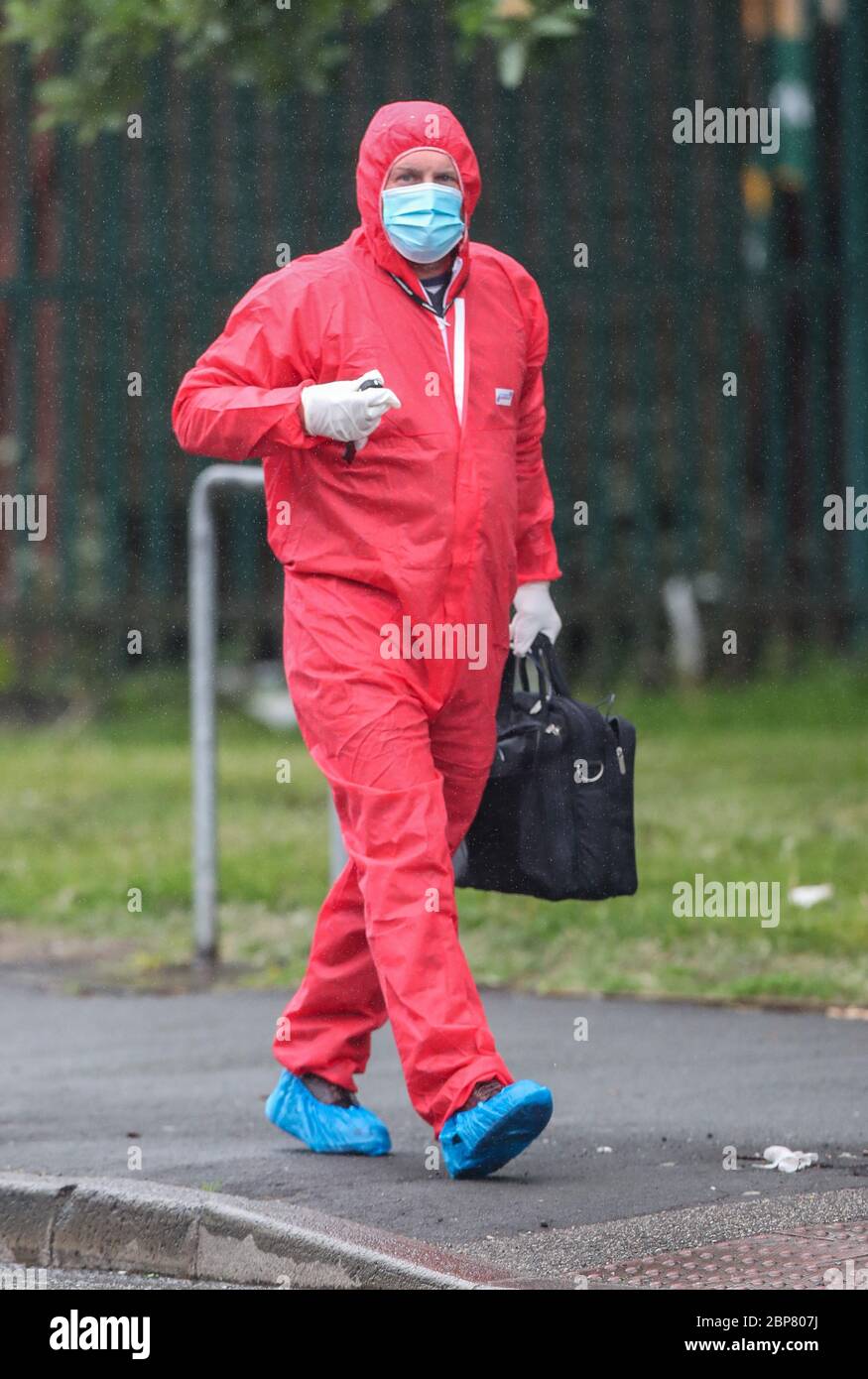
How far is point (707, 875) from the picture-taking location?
7.86 meters

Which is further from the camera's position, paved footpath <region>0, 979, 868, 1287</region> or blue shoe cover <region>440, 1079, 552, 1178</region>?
blue shoe cover <region>440, 1079, 552, 1178</region>

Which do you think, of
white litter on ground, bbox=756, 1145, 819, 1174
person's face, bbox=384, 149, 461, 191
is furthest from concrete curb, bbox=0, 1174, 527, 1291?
person's face, bbox=384, 149, 461, 191

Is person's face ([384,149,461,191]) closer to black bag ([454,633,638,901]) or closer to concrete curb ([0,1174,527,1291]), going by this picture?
black bag ([454,633,638,901])

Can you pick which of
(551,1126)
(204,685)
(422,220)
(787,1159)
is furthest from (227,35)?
(787,1159)

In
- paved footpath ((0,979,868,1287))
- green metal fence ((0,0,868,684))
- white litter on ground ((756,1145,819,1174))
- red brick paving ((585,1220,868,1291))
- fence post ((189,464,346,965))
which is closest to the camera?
red brick paving ((585,1220,868,1291))

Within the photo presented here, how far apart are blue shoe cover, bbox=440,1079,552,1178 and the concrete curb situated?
0.39 meters

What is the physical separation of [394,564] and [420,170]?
0.84m

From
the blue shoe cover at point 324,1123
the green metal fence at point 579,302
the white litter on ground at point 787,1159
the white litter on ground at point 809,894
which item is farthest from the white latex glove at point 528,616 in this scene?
the green metal fence at point 579,302

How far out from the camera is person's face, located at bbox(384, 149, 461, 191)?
4945 millimetres

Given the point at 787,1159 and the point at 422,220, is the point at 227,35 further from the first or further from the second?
the point at 787,1159

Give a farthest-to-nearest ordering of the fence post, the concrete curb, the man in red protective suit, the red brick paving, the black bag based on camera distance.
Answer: the fence post
the black bag
the man in red protective suit
the concrete curb
the red brick paving

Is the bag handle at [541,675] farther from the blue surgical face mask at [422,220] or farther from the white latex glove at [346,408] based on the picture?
the blue surgical face mask at [422,220]

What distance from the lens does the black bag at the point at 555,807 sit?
5.02 metres
